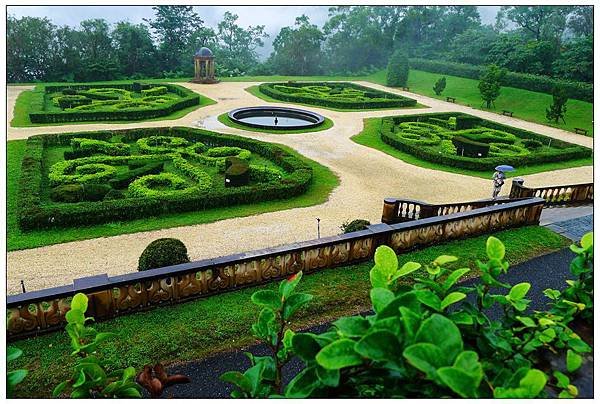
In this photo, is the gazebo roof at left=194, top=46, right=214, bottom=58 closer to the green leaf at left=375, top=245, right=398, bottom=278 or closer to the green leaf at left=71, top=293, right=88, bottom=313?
the green leaf at left=71, top=293, right=88, bottom=313

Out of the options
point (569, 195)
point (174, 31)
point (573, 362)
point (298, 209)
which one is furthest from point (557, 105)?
point (174, 31)

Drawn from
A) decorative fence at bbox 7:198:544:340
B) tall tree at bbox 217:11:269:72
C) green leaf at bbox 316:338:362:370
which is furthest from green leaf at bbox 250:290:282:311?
tall tree at bbox 217:11:269:72

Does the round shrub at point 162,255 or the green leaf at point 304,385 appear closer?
the green leaf at point 304,385

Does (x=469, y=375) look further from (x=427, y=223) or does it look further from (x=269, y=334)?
(x=427, y=223)

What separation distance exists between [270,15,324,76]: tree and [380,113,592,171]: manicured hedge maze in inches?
1152

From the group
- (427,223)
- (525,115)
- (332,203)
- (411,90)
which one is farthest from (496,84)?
(427,223)

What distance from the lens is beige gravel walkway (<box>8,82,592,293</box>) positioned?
10.8 m

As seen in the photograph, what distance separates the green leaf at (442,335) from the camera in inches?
60.5

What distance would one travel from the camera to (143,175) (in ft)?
56.3

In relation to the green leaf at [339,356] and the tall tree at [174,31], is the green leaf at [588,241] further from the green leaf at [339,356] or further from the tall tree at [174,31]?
the tall tree at [174,31]

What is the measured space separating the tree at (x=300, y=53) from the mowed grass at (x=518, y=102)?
43.3 feet

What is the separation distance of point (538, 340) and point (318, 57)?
5984cm

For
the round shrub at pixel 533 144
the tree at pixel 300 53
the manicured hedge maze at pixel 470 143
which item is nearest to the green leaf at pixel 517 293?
the manicured hedge maze at pixel 470 143

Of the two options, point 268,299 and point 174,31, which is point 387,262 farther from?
point 174,31
